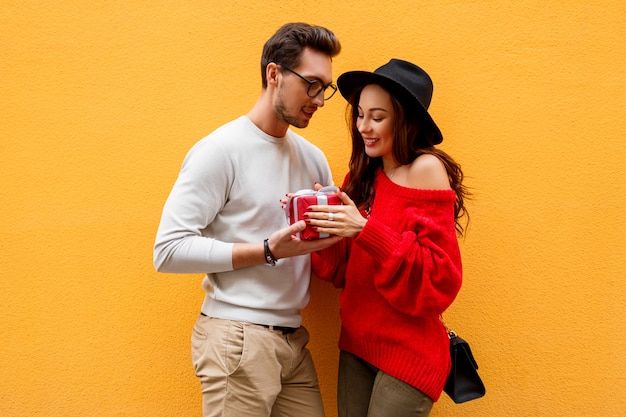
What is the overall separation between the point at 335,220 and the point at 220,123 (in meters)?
0.70

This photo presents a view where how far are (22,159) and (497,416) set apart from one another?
1.89 m

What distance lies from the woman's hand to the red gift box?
16 mm

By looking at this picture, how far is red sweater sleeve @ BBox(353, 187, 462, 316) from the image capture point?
1435 millimetres

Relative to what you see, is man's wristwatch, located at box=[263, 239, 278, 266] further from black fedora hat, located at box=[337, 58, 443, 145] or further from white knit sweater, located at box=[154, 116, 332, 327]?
black fedora hat, located at box=[337, 58, 443, 145]

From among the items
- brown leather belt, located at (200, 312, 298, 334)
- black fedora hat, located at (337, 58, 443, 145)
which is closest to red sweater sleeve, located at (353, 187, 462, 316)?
black fedora hat, located at (337, 58, 443, 145)

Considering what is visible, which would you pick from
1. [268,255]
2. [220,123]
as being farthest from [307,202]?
[220,123]

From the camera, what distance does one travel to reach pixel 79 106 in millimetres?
1938

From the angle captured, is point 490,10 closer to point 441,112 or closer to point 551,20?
point 551,20

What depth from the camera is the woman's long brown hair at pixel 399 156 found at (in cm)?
156

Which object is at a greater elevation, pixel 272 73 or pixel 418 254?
pixel 272 73

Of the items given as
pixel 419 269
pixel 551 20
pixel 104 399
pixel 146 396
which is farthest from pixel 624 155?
pixel 104 399

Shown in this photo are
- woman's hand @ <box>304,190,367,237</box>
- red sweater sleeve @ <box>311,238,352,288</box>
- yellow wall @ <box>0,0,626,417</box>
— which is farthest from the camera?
yellow wall @ <box>0,0,626,417</box>

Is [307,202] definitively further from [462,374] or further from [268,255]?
[462,374]

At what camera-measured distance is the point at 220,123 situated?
6.34ft
